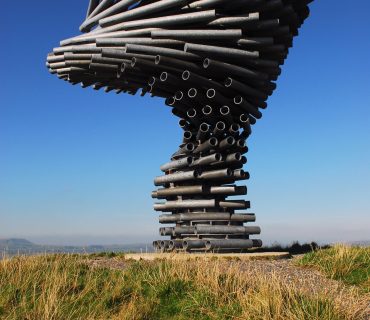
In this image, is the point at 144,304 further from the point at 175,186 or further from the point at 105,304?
the point at 175,186

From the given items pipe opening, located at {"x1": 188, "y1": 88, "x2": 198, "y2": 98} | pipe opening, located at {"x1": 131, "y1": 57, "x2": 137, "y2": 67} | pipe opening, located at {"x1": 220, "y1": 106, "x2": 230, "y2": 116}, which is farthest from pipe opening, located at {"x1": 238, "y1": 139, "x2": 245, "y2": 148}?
pipe opening, located at {"x1": 131, "y1": 57, "x2": 137, "y2": 67}

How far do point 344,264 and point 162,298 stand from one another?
554 cm

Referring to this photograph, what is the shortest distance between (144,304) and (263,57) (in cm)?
1080

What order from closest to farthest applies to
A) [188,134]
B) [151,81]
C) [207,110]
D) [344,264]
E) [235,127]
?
1. [344,264]
2. [207,110]
3. [235,127]
4. [151,81]
5. [188,134]

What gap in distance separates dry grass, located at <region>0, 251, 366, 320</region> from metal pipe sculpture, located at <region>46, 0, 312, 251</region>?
5890 mm

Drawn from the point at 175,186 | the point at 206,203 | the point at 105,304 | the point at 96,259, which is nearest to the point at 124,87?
the point at 175,186

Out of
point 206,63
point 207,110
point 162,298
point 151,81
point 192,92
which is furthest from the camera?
point 151,81

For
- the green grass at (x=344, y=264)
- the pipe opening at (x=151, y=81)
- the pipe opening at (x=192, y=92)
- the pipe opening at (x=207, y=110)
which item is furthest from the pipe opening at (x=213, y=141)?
the green grass at (x=344, y=264)

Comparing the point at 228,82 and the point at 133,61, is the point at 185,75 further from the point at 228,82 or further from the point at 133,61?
the point at 133,61

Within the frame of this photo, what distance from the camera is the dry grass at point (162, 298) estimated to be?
23.2ft

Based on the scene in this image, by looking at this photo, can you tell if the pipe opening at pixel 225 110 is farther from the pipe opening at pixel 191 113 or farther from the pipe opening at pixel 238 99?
the pipe opening at pixel 191 113

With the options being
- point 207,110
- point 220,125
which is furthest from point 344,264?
point 207,110

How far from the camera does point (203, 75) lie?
15453 millimetres

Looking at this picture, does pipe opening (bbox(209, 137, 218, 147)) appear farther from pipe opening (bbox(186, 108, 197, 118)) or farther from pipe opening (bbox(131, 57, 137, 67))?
pipe opening (bbox(131, 57, 137, 67))
